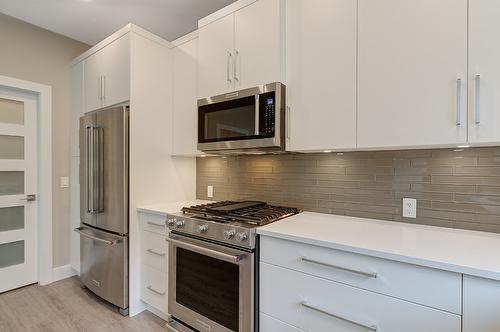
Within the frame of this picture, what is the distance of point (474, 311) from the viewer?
3.13 feet

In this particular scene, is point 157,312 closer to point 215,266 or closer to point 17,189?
point 215,266

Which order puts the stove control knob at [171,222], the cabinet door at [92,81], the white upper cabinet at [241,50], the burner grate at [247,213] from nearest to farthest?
the burner grate at [247,213] → the white upper cabinet at [241,50] → the stove control knob at [171,222] → the cabinet door at [92,81]

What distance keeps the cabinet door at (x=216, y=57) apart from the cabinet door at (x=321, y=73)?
0.48m

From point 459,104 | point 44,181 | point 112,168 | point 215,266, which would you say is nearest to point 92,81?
point 112,168

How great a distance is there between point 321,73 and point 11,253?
351cm

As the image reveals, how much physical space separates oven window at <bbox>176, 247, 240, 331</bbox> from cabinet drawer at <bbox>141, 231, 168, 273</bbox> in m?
0.22

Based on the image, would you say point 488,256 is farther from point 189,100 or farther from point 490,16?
point 189,100

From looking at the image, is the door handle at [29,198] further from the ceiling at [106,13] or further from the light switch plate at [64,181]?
the ceiling at [106,13]

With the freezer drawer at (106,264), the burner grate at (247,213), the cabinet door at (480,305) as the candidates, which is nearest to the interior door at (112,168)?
the freezer drawer at (106,264)

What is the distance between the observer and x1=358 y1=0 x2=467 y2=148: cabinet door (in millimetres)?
1228

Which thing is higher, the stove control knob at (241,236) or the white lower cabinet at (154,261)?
the stove control knob at (241,236)

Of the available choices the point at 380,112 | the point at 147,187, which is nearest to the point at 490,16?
the point at 380,112

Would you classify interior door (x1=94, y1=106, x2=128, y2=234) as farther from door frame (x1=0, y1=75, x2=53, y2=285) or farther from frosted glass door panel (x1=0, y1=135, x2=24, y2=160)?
frosted glass door panel (x1=0, y1=135, x2=24, y2=160)

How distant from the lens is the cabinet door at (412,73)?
123cm
